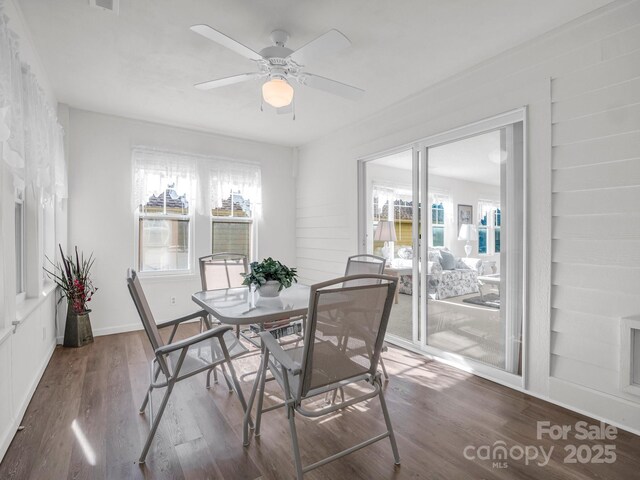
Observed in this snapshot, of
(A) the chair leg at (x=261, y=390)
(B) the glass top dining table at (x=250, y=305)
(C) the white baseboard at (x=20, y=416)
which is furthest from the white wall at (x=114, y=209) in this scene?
(A) the chair leg at (x=261, y=390)

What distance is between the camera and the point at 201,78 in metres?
3.17

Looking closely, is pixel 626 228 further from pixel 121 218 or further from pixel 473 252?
pixel 121 218

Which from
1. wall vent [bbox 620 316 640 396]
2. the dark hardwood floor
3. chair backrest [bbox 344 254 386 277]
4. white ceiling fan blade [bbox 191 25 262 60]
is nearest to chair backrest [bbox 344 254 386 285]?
chair backrest [bbox 344 254 386 277]

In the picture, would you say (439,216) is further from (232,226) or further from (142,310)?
(232,226)

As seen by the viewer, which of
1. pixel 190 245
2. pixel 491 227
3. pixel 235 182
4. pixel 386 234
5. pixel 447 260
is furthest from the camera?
pixel 235 182

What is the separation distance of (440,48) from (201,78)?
6.96ft

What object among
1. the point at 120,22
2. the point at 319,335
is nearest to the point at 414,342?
the point at 319,335

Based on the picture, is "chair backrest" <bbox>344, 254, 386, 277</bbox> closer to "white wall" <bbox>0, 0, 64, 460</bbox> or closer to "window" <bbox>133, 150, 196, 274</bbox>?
"white wall" <bbox>0, 0, 64, 460</bbox>

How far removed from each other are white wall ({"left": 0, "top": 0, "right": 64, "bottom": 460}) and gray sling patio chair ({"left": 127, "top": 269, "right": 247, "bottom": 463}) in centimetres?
75

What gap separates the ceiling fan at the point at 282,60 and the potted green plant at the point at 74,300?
2.67 m

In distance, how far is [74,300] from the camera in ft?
12.2

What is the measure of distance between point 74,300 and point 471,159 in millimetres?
4380

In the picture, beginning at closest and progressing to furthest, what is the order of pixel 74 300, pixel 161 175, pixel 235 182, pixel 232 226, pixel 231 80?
pixel 231 80 → pixel 74 300 → pixel 161 175 → pixel 235 182 → pixel 232 226

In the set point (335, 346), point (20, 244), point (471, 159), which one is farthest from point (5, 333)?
point (471, 159)
